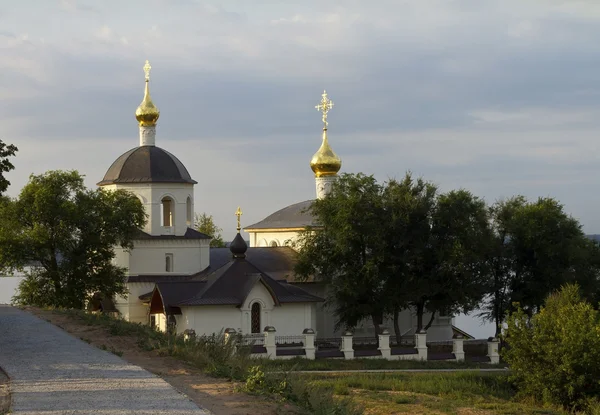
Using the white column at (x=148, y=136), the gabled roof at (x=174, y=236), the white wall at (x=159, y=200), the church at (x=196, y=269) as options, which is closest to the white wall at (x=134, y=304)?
the church at (x=196, y=269)

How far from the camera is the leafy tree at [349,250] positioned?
39.2 metres

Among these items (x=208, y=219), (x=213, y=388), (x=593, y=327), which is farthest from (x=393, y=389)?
(x=208, y=219)

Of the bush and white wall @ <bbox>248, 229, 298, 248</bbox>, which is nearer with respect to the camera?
the bush

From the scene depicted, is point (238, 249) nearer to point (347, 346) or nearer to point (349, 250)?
point (349, 250)

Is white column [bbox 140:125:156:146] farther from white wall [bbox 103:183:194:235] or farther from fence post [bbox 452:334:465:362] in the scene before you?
fence post [bbox 452:334:465:362]

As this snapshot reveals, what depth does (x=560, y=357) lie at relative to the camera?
24672 millimetres

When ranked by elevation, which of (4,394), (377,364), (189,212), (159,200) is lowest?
(4,394)

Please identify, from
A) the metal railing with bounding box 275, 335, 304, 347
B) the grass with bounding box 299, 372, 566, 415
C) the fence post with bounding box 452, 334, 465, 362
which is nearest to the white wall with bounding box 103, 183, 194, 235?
the metal railing with bounding box 275, 335, 304, 347

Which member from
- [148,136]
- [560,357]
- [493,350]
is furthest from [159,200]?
[560,357]

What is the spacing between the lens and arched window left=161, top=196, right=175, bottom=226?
137ft

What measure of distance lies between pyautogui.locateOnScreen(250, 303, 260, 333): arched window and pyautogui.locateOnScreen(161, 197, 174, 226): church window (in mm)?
6365

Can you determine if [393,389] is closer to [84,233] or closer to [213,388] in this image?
[213,388]

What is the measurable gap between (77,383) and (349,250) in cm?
2664

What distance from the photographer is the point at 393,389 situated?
23359 mm
